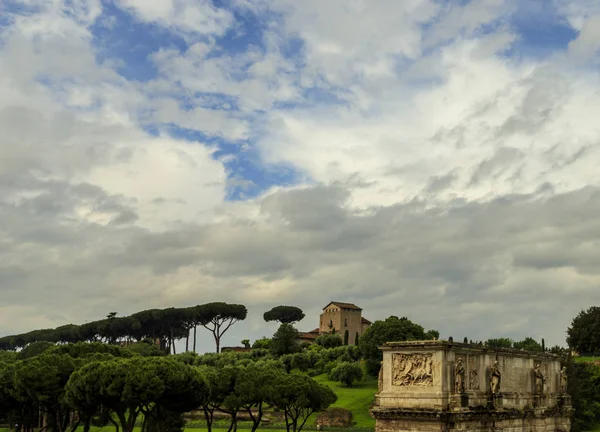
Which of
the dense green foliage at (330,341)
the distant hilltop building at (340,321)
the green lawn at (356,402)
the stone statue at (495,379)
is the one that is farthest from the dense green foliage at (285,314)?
the stone statue at (495,379)

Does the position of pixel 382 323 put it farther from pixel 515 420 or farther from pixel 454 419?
pixel 454 419

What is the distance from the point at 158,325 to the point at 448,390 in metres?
121

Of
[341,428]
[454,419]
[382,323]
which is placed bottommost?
[341,428]

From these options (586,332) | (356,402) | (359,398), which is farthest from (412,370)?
(586,332)

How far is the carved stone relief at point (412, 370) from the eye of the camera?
139ft

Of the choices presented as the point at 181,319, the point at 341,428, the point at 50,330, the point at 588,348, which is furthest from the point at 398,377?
the point at 50,330

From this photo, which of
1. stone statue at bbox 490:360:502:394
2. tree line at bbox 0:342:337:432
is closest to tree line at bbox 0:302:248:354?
tree line at bbox 0:342:337:432

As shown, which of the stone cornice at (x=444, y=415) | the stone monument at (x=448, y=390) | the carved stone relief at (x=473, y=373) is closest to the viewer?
the stone cornice at (x=444, y=415)

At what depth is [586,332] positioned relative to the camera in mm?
112500

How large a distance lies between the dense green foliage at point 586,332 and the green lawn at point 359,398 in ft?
114

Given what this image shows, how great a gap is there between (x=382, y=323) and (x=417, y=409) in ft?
222

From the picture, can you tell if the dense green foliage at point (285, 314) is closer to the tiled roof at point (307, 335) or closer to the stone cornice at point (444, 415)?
the tiled roof at point (307, 335)

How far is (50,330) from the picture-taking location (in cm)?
16662

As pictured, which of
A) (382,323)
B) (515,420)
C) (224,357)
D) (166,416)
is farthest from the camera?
(224,357)
